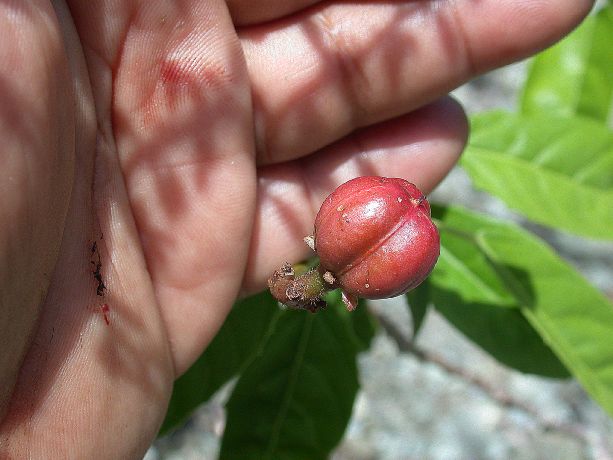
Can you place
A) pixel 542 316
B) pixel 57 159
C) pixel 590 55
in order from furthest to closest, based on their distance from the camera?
pixel 590 55, pixel 542 316, pixel 57 159

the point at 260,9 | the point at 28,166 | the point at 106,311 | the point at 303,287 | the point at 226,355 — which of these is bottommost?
the point at 226,355

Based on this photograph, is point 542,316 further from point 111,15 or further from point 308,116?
point 111,15

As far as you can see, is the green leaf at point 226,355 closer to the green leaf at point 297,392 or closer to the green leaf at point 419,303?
the green leaf at point 297,392

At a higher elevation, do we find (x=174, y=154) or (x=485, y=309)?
(x=174, y=154)

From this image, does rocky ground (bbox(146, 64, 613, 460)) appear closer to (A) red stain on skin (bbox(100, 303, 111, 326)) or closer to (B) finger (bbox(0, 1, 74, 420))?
(A) red stain on skin (bbox(100, 303, 111, 326))

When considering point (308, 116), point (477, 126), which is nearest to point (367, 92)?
point (308, 116)

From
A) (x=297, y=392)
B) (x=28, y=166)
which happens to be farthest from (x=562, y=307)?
(x=28, y=166)

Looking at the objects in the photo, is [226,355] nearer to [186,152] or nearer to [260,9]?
[186,152]
